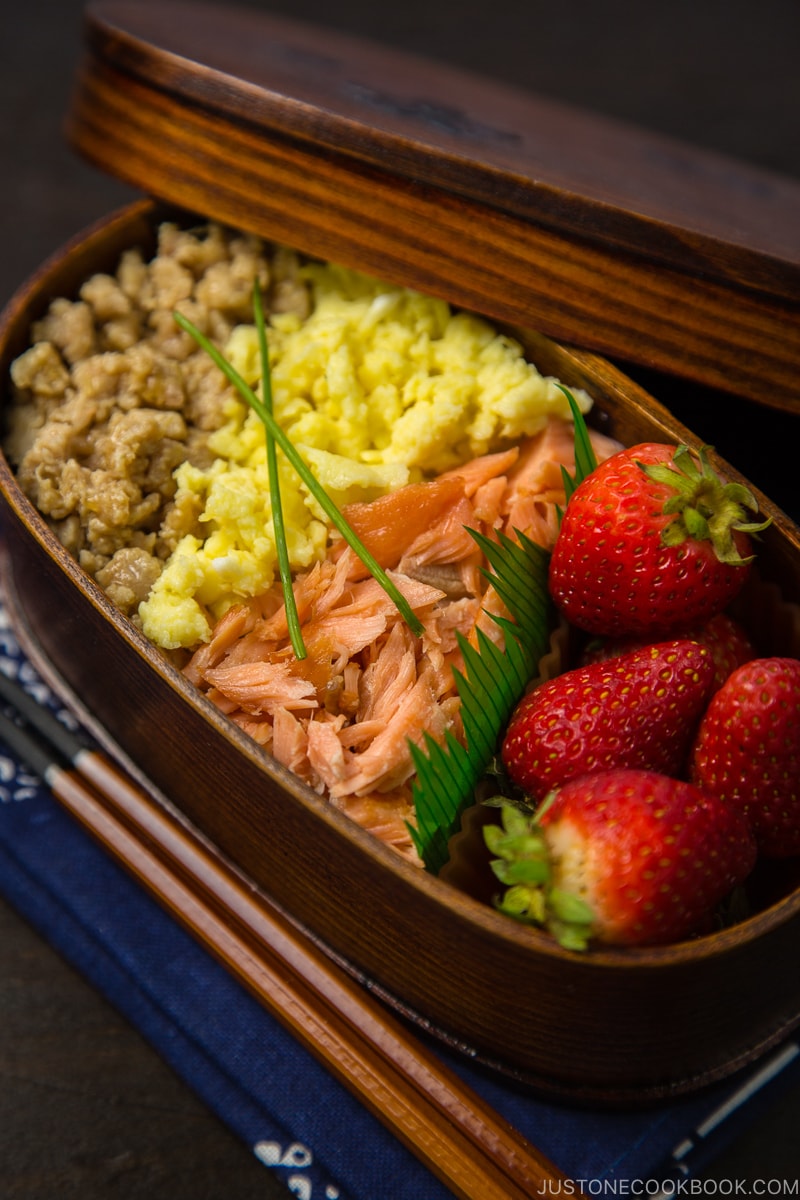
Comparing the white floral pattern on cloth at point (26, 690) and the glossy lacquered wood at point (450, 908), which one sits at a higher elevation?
the glossy lacquered wood at point (450, 908)

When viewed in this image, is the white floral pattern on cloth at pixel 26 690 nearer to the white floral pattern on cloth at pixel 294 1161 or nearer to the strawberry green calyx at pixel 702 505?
the white floral pattern on cloth at pixel 294 1161

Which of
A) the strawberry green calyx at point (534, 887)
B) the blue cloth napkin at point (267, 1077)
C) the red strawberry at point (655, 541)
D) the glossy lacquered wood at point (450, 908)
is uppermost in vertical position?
the red strawberry at point (655, 541)

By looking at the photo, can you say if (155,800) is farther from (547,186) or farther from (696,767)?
(547,186)

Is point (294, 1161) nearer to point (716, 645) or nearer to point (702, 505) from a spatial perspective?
point (716, 645)

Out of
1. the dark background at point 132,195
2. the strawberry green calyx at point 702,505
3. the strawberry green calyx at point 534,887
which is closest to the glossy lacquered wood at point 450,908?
the strawberry green calyx at point 534,887

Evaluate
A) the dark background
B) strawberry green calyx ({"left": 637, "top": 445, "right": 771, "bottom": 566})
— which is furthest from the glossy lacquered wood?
the dark background
